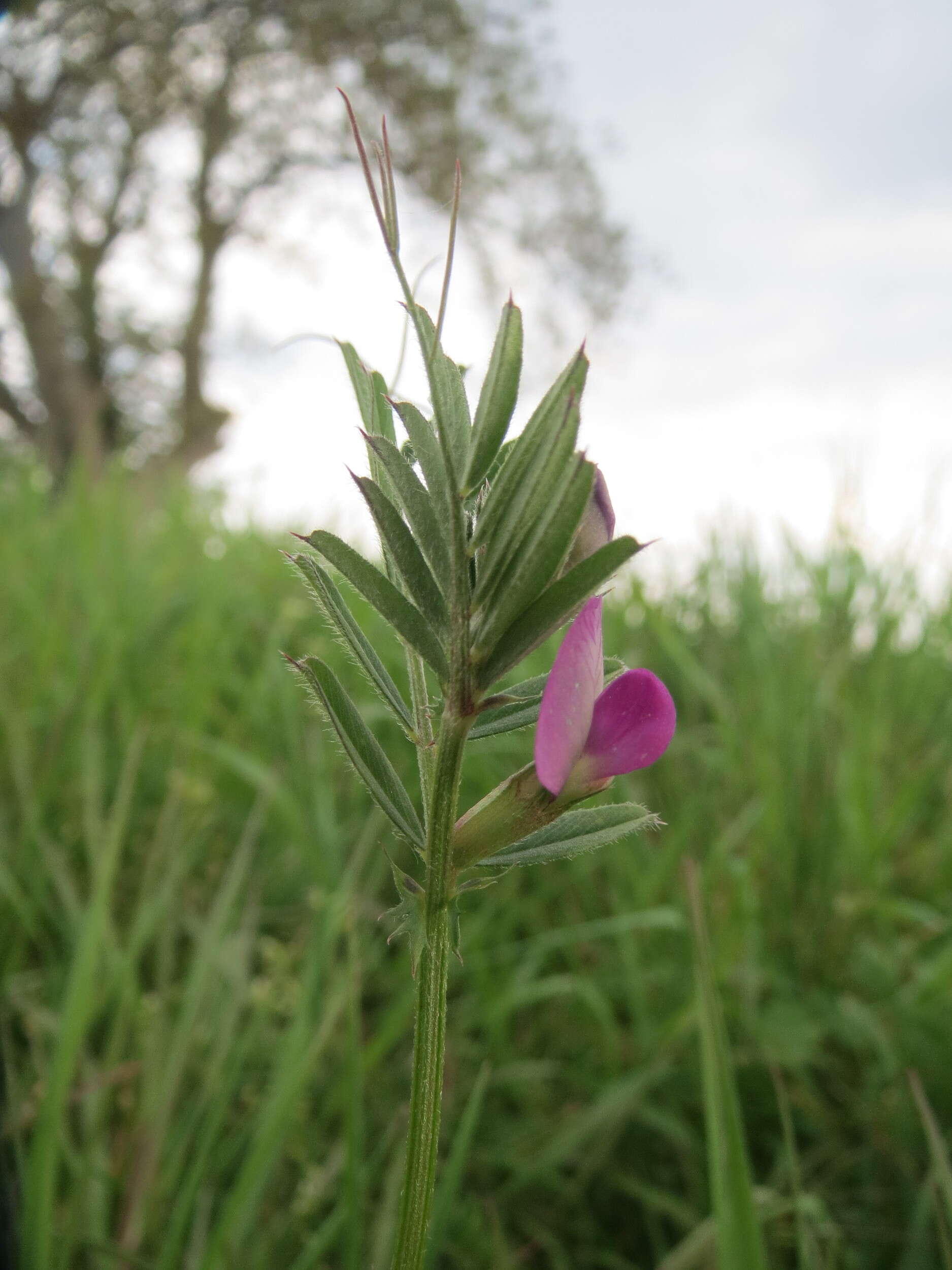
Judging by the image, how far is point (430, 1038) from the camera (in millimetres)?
304

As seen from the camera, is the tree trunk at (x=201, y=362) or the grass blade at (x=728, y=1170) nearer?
the grass blade at (x=728, y=1170)

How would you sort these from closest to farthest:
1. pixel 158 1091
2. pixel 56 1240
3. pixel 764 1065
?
pixel 56 1240, pixel 158 1091, pixel 764 1065

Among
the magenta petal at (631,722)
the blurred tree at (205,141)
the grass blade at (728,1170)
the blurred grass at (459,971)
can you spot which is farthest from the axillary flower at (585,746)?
the blurred tree at (205,141)

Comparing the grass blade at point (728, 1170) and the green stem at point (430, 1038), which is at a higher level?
the green stem at point (430, 1038)

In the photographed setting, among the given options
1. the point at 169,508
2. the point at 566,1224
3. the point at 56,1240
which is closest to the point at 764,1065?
the point at 566,1224

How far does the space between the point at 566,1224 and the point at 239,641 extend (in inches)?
63.9

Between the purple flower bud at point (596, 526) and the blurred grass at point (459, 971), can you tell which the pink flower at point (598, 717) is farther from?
the blurred grass at point (459, 971)

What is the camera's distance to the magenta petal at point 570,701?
0.32 m

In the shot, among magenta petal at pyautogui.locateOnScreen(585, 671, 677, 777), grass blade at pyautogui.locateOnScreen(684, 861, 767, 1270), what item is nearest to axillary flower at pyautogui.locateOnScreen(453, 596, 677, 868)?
magenta petal at pyautogui.locateOnScreen(585, 671, 677, 777)

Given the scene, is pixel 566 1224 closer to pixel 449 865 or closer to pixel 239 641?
pixel 449 865

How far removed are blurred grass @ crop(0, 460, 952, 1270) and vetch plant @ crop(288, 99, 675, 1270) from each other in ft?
1.30

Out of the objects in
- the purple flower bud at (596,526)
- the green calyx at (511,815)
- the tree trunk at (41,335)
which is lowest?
the green calyx at (511,815)

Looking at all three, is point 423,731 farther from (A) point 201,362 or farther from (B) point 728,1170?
(A) point 201,362

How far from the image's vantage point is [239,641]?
2482 mm
